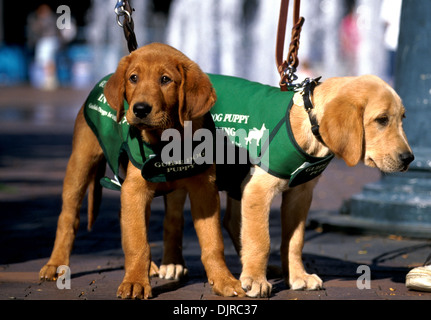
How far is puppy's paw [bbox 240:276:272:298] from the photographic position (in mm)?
4906

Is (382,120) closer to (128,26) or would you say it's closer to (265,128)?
(265,128)

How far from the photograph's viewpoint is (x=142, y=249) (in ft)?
16.1

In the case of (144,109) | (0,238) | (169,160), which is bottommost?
(0,238)

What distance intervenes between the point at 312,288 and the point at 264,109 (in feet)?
3.79

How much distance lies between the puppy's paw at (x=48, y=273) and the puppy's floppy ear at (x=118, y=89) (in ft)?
3.72

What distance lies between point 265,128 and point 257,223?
0.58m

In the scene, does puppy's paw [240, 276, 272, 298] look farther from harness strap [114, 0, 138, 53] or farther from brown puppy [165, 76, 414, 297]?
harness strap [114, 0, 138, 53]

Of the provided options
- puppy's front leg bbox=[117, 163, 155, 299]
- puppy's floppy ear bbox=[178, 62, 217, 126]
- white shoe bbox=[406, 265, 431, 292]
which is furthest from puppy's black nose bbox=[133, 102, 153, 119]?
white shoe bbox=[406, 265, 431, 292]

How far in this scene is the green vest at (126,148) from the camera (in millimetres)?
4840

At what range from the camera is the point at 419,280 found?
5090mm

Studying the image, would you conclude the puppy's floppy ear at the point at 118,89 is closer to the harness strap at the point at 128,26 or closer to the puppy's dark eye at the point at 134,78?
the puppy's dark eye at the point at 134,78

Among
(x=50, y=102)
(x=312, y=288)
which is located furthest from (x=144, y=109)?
(x=50, y=102)

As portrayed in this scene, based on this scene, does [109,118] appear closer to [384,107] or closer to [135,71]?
[135,71]

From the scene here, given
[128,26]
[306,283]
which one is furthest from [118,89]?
[306,283]
